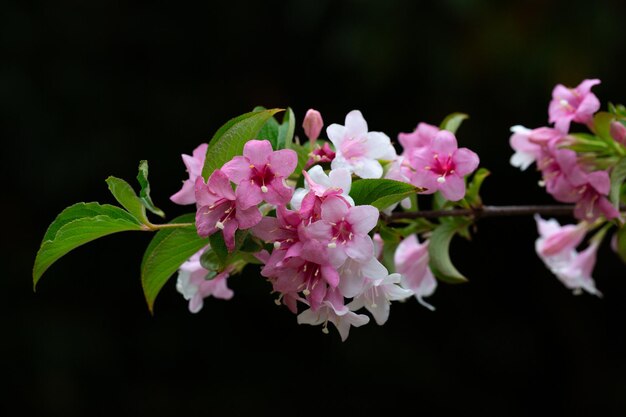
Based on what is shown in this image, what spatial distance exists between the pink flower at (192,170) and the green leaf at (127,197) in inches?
1.3

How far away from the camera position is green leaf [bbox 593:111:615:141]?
882 mm

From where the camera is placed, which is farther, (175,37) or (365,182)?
(175,37)

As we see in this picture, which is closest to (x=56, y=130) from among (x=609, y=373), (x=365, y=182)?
(x=609, y=373)

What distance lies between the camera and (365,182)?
0.70 meters

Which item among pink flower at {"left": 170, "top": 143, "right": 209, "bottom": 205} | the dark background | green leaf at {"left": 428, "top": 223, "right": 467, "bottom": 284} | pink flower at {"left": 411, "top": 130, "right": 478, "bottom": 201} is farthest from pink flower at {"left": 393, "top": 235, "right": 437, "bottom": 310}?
the dark background

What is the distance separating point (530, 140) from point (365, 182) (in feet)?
1.01

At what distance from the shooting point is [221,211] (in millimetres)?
672

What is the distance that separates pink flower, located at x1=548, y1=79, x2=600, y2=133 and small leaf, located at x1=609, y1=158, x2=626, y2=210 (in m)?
0.06

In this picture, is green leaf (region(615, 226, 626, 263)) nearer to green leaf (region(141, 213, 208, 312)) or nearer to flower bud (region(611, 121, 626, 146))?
flower bud (region(611, 121, 626, 146))

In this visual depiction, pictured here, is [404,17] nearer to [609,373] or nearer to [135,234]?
[135,234]

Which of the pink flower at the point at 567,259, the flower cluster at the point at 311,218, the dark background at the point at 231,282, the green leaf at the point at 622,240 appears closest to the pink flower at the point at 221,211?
the flower cluster at the point at 311,218

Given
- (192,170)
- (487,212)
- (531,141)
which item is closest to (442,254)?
(487,212)

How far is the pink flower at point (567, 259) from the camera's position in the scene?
1.18 m

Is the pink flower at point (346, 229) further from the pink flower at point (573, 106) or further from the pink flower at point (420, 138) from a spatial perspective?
the pink flower at point (573, 106)
